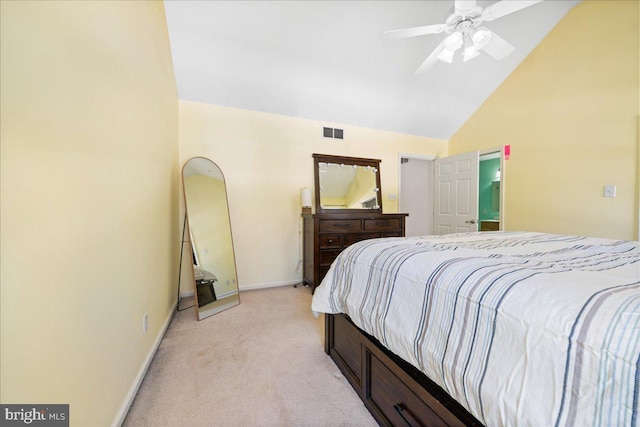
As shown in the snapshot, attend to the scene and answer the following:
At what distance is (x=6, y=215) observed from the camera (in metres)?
0.62

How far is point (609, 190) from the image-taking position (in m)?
2.48

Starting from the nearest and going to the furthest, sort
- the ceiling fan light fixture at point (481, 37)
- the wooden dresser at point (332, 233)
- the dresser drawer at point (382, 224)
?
the ceiling fan light fixture at point (481, 37)
the wooden dresser at point (332, 233)
the dresser drawer at point (382, 224)

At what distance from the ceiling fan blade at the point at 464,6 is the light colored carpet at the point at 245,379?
2.59 meters

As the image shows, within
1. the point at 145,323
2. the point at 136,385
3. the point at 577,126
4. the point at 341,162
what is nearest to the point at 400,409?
the point at 136,385

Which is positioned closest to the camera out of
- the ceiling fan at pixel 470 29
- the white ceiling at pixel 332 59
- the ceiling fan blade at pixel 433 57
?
the ceiling fan at pixel 470 29

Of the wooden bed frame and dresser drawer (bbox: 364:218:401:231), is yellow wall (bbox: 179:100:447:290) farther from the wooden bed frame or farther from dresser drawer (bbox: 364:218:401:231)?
the wooden bed frame

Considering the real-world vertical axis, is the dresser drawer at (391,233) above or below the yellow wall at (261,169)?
below

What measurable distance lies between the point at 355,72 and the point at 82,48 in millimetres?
2586

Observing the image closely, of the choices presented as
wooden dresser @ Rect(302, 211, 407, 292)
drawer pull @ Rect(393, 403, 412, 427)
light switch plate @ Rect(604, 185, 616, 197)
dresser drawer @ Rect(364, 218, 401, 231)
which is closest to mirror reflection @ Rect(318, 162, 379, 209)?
wooden dresser @ Rect(302, 211, 407, 292)

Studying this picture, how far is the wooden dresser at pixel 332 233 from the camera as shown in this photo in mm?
2883

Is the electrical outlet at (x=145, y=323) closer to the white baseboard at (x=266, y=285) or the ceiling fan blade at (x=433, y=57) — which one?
the white baseboard at (x=266, y=285)

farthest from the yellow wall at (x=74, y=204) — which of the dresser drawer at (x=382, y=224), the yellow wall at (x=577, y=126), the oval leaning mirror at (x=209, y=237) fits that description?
the yellow wall at (x=577, y=126)

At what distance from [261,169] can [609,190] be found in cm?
383

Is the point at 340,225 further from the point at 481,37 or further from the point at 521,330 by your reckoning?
the point at 521,330
